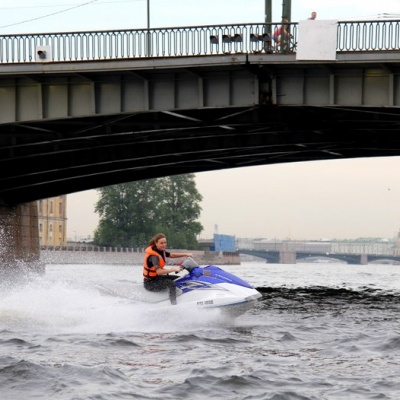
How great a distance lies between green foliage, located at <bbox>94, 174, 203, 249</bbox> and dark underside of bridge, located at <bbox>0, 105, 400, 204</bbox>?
80202 millimetres

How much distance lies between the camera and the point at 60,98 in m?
34.1

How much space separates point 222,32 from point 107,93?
13.5 feet

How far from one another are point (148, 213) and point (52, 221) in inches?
620

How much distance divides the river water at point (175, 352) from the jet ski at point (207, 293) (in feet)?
0.72

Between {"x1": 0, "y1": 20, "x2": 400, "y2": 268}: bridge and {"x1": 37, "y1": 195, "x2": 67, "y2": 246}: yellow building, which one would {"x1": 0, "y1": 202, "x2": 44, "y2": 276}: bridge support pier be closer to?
{"x1": 0, "y1": 20, "x2": 400, "y2": 268}: bridge

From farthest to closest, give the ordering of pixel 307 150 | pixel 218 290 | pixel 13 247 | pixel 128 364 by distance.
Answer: pixel 13 247
pixel 307 150
pixel 218 290
pixel 128 364

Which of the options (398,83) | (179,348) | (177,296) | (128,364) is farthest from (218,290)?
(398,83)

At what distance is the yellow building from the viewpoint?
5689 inches

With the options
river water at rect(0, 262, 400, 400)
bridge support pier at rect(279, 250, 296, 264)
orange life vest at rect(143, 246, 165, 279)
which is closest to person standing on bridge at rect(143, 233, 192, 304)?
orange life vest at rect(143, 246, 165, 279)

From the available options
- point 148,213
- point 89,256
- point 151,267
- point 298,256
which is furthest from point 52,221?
point 151,267

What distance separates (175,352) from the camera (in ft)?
50.1

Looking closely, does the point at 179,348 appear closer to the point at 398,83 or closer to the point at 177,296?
the point at 177,296

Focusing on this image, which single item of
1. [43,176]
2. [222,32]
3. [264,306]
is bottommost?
[264,306]

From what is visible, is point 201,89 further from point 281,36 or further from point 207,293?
point 207,293
